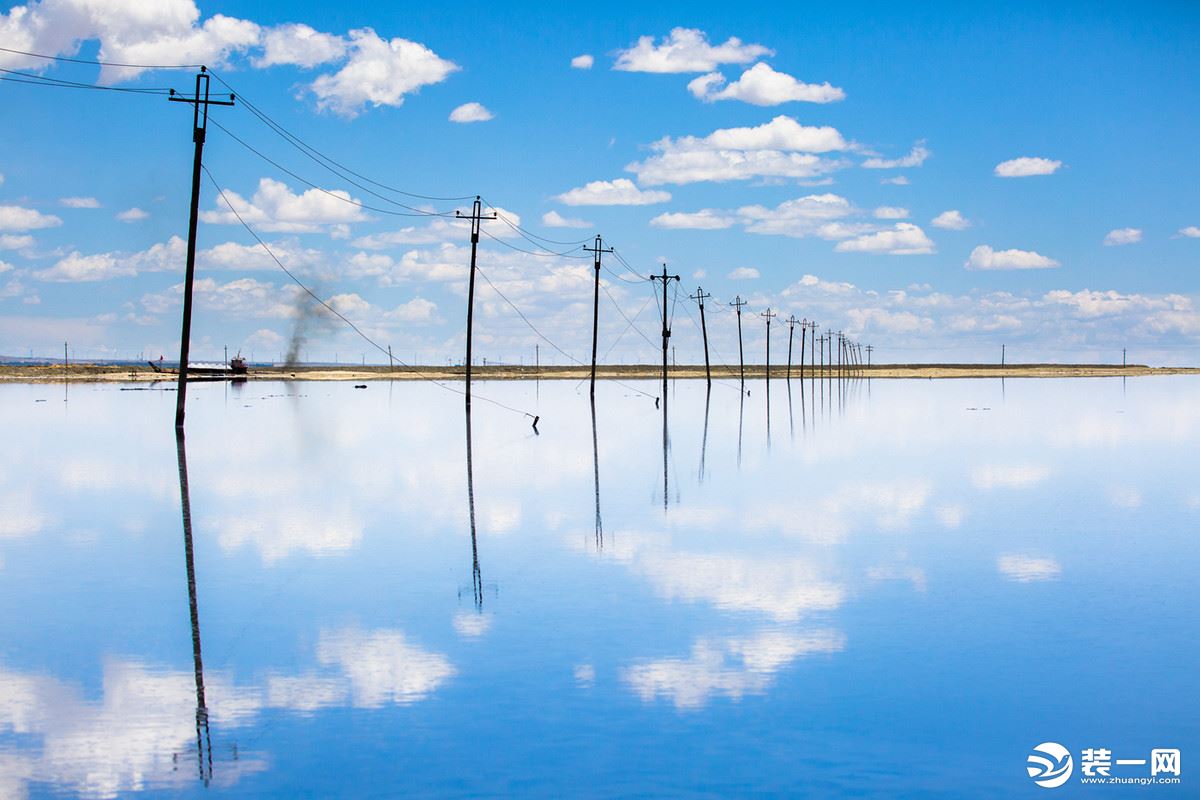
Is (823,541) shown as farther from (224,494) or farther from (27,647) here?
(224,494)

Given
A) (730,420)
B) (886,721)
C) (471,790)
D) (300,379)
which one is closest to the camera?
(471,790)

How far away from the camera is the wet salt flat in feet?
23.9

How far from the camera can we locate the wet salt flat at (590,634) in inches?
286

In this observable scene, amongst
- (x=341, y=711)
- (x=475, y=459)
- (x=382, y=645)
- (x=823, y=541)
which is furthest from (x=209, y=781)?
(x=475, y=459)

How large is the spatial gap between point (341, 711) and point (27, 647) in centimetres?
367

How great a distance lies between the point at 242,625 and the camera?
11.1 m

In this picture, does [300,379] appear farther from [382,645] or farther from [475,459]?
[382,645]

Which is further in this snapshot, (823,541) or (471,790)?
(823,541)

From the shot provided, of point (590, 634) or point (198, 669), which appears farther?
point (590, 634)

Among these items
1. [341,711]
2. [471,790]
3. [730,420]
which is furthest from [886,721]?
[730,420]

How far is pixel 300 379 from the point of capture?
519 feet

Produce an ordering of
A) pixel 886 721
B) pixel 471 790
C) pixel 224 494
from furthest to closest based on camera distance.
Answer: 1. pixel 224 494
2. pixel 886 721
3. pixel 471 790

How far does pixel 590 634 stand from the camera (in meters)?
10.5

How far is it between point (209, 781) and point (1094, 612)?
836 cm
